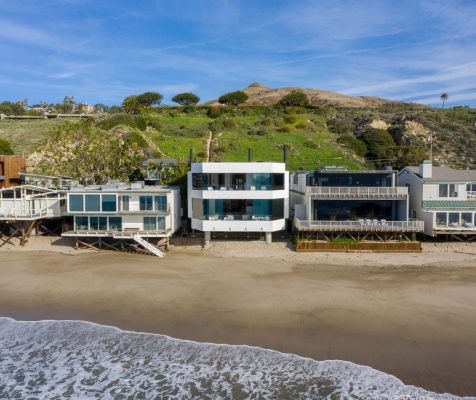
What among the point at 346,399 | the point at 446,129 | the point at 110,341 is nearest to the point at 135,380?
the point at 110,341

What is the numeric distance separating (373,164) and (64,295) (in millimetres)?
52459

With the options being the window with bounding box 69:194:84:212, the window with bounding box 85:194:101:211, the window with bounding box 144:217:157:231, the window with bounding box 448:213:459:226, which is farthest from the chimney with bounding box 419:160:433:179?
the window with bounding box 69:194:84:212

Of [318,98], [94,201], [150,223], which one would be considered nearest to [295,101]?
[318,98]

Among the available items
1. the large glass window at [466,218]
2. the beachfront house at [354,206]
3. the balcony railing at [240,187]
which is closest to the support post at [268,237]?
the beachfront house at [354,206]

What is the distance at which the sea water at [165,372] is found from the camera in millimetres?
14297

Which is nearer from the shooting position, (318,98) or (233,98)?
(233,98)

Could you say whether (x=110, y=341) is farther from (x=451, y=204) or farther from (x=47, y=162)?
(x=47, y=162)

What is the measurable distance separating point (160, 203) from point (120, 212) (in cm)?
306

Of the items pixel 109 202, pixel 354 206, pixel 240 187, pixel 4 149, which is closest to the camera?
pixel 109 202

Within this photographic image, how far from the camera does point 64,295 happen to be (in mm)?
22562

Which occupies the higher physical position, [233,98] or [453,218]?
[233,98]

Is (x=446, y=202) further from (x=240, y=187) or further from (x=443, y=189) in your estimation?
(x=240, y=187)

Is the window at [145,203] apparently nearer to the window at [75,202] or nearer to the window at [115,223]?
the window at [115,223]

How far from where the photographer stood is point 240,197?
3125 cm
